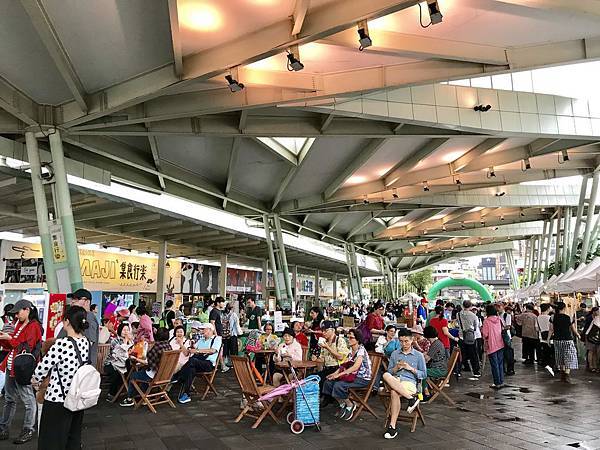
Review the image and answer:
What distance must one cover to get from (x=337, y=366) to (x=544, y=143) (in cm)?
1045

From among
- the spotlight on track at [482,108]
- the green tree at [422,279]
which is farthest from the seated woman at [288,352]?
the green tree at [422,279]

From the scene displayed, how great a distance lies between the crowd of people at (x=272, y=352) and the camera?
3896 millimetres

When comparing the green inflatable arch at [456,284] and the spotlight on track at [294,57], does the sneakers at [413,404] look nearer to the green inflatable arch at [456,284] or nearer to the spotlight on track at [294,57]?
the spotlight on track at [294,57]

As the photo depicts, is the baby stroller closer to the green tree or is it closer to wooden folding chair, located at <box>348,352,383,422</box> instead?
wooden folding chair, located at <box>348,352,383,422</box>

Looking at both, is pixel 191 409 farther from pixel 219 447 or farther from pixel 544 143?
pixel 544 143

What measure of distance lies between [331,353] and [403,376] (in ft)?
4.25

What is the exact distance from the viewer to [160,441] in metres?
5.66

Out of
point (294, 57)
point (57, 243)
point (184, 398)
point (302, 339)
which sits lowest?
point (184, 398)

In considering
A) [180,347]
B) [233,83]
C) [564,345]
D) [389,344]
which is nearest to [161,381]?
[180,347]

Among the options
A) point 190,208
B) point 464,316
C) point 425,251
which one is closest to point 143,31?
point 464,316

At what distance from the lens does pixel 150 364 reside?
743 cm

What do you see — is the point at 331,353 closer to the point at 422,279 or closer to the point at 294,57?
the point at 294,57

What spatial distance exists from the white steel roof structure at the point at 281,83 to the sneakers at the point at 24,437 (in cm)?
491

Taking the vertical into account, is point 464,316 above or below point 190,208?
below
